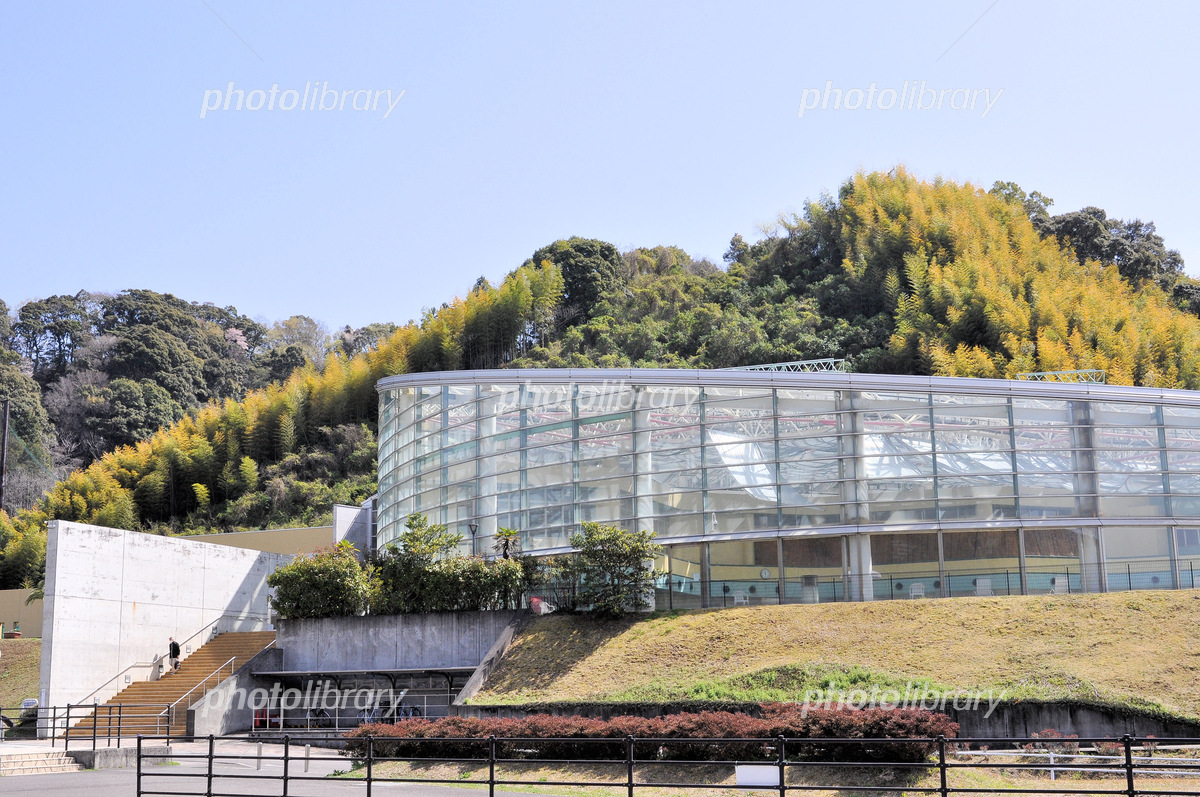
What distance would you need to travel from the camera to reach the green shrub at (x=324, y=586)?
33.6 meters

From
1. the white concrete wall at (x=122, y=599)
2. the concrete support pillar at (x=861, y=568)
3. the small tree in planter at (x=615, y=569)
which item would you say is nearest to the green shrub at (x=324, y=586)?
the white concrete wall at (x=122, y=599)

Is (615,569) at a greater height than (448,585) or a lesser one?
greater

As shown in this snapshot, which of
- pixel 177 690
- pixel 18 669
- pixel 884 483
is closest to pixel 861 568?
pixel 884 483

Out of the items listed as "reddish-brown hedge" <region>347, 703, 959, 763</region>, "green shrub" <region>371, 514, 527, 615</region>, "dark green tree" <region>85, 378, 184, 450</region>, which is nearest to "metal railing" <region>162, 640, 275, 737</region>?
"green shrub" <region>371, 514, 527, 615</region>

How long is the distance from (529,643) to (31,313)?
328 feet

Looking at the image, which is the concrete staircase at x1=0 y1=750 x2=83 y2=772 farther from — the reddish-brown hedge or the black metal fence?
the reddish-brown hedge

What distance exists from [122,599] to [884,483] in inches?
944

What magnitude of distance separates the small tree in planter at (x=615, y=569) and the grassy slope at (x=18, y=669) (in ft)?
65.9

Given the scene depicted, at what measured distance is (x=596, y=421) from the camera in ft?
111

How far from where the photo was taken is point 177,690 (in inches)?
1278

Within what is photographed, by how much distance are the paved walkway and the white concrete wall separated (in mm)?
6087

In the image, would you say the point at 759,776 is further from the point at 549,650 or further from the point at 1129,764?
the point at 549,650

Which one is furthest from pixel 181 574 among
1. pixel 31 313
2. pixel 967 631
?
pixel 31 313

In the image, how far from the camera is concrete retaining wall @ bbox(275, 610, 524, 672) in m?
31.3
